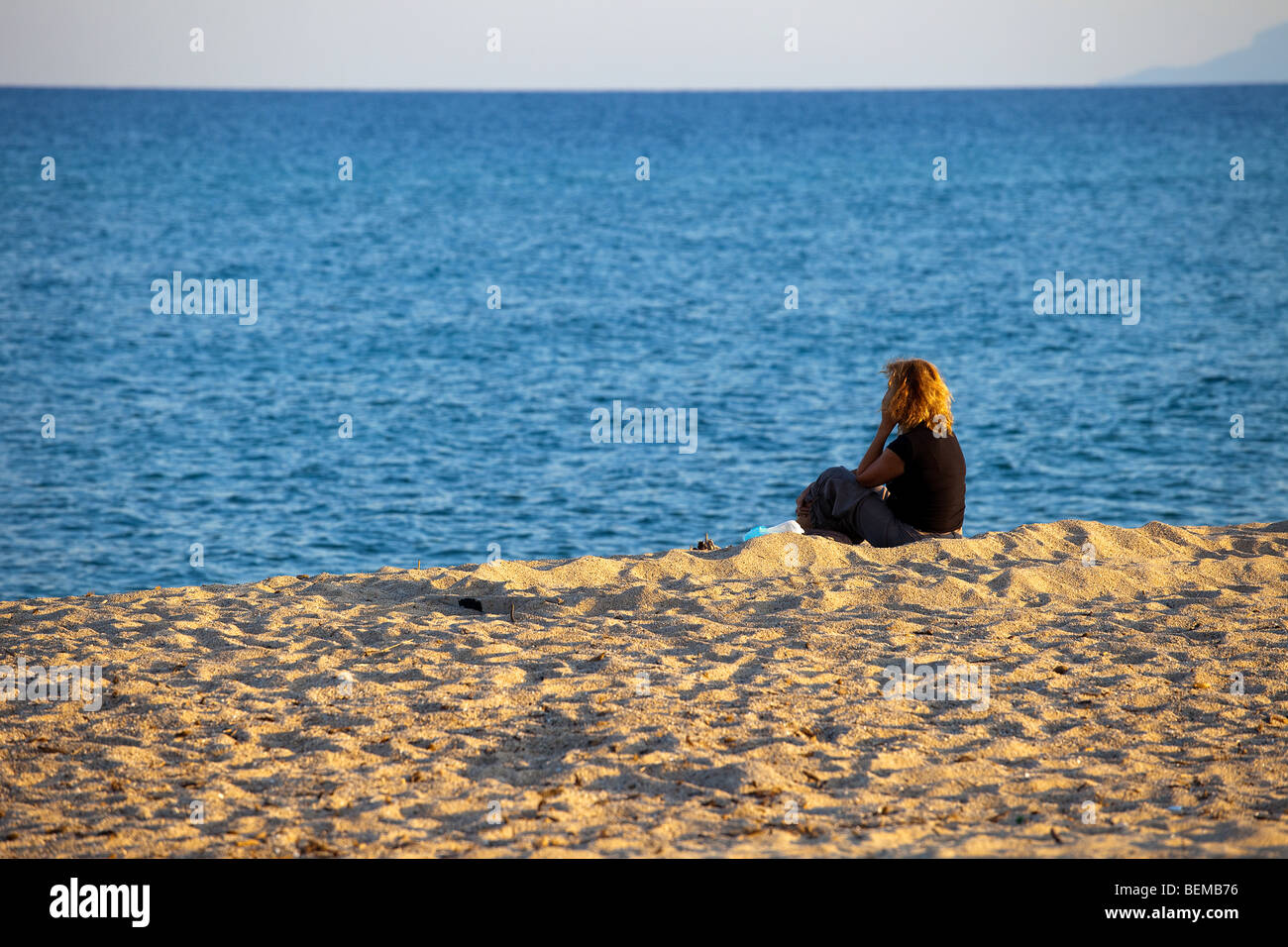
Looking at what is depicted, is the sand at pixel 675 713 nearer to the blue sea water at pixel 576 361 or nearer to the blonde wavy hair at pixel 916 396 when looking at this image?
the blonde wavy hair at pixel 916 396

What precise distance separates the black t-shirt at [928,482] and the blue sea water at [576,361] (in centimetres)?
438

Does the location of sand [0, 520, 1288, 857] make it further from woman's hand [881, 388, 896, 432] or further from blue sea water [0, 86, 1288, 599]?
blue sea water [0, 86, 1288, 599]

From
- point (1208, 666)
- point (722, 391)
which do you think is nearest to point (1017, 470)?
point (722, 391)

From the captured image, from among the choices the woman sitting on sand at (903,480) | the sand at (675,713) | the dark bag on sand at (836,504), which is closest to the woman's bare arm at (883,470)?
the woman sitting on sand at (903,480)

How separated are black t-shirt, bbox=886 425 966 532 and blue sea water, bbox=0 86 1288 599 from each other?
4378mm

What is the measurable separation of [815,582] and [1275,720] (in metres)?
2.91

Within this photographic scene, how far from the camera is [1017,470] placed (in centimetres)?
1627

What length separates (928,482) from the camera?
8336mm

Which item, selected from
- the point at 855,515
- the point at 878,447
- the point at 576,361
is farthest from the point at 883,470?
the point at 576,361

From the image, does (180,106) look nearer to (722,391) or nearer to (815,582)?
(722,391)

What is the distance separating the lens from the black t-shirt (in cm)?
812

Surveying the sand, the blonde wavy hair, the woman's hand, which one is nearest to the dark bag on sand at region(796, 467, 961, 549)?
the sand

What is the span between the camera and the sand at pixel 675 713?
4.41 m

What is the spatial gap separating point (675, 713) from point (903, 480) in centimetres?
357
